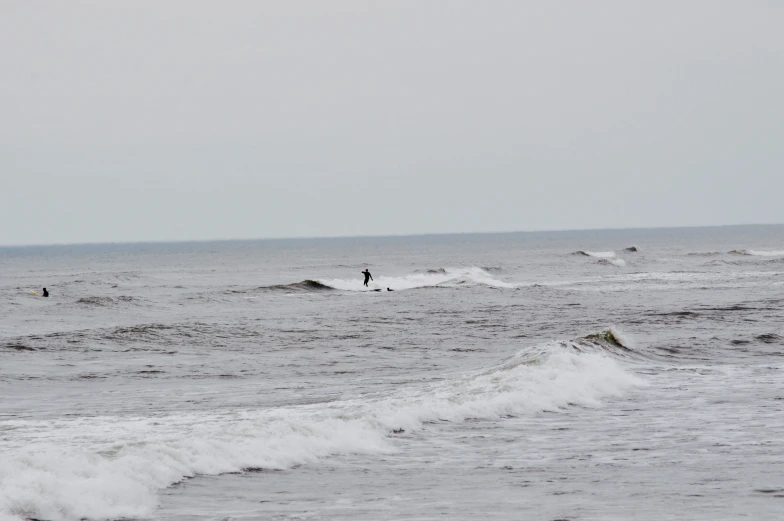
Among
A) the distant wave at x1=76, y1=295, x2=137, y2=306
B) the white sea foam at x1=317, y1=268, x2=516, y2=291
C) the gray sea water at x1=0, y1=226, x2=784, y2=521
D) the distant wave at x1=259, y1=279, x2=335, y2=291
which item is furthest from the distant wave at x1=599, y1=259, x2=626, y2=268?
the distant wave at x1=76, y1=295, x2=137, y2=306

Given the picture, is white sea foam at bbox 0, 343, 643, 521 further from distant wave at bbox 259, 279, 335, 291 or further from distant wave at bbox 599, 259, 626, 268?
distant wave at bbox 599, 259, 626, 268

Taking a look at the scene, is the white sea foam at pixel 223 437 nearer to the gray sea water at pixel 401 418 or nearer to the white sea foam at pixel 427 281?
the gray sea water at pixel 401 418

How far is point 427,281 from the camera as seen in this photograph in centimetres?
6500

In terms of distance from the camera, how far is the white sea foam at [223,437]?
8.74 m

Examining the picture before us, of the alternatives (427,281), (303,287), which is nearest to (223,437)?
(303,287)

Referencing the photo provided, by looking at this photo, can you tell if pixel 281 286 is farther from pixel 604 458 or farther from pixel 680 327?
pixel 604 458

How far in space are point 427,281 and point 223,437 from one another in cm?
5394

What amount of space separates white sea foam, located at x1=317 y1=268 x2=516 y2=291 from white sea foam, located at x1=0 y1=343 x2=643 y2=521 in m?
34.4

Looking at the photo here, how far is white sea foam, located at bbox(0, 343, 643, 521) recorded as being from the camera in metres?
8.74

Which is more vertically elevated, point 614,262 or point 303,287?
point 614,262

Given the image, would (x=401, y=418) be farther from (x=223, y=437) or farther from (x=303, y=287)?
(x=303, y=287)

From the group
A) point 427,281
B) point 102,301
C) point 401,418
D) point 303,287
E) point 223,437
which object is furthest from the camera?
point 427,281

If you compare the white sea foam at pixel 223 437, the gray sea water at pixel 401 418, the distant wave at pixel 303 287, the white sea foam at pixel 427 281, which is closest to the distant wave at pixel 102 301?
the gray sea water at pixel 401 418

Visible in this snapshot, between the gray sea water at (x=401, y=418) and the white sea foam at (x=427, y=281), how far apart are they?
20.8 meters
